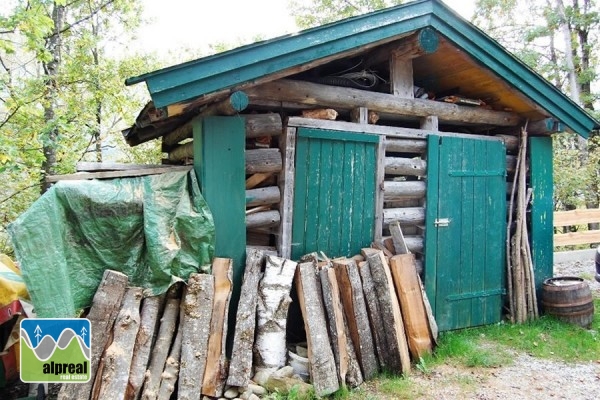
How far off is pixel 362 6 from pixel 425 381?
1479 cm

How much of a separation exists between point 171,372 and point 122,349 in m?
0.42

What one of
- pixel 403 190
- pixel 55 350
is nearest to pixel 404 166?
pixel 403 190

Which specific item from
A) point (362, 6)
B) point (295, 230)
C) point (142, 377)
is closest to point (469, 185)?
point (295, 230)

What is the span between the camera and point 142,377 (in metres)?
3.05

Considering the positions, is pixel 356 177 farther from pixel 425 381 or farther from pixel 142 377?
pixel 142 377

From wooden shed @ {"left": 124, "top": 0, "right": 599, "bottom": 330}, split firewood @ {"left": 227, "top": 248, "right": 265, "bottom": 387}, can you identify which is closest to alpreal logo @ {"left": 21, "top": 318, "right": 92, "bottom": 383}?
split firewood @ {"left": 227, "top": 248, "right": 265, "bottom": 387}

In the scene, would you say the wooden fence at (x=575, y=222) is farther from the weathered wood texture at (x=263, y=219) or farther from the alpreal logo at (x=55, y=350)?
the alpreal logo at (x=55, y=350)

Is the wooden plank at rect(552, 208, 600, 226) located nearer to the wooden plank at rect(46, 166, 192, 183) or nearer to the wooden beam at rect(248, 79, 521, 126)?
the wooden beam at rect(248, 79, 521, 126)

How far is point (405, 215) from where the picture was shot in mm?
4742

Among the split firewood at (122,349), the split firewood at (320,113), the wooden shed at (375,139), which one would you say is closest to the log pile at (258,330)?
the split firewood at (122,349)

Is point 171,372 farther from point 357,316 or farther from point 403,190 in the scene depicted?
point 403,190

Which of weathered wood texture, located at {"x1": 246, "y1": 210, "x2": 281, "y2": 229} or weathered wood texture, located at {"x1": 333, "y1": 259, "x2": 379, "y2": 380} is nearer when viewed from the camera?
weathered wood texture, located at {"x1": 333, "y1": 259, "x2": 379, "y2": 380}

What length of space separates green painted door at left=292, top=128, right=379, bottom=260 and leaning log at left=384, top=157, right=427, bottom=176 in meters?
0.26

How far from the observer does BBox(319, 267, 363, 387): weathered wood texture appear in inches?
140
